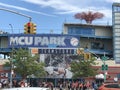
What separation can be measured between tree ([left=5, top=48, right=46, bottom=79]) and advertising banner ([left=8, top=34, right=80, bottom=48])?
20.7 feet

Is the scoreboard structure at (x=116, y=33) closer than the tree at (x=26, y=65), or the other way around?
the tree at (x=26, y=65)

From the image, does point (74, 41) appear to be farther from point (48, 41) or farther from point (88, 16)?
point (88, 16)

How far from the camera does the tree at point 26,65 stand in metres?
72.8

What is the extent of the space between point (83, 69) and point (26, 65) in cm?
985

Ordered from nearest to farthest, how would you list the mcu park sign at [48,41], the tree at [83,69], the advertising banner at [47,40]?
the tree at [83,69] → the mcu park sign at [48,41] → the advertising banner at [47,40]

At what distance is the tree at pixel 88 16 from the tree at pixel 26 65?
89.8ft

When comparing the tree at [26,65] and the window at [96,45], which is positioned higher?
the window at [96,45]

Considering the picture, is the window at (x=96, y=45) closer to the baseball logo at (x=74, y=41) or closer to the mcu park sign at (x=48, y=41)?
the mcu park sign at (x=48, y=41)

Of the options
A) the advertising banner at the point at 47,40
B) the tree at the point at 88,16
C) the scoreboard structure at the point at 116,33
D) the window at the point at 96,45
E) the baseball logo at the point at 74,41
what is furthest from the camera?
the tree at the point at 88,16

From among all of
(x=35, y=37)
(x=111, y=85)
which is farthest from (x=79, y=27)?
(x=111, y=85)

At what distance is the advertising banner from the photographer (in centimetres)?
8131

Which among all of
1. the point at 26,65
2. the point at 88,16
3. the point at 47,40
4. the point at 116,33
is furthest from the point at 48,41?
the point at 88,16

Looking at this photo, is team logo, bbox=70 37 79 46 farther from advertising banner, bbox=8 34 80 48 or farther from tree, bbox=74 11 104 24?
tree, bbox=74 11 104 24

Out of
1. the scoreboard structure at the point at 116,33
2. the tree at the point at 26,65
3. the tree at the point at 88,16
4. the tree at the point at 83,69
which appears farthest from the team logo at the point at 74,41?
the tree at the point at 88,16
